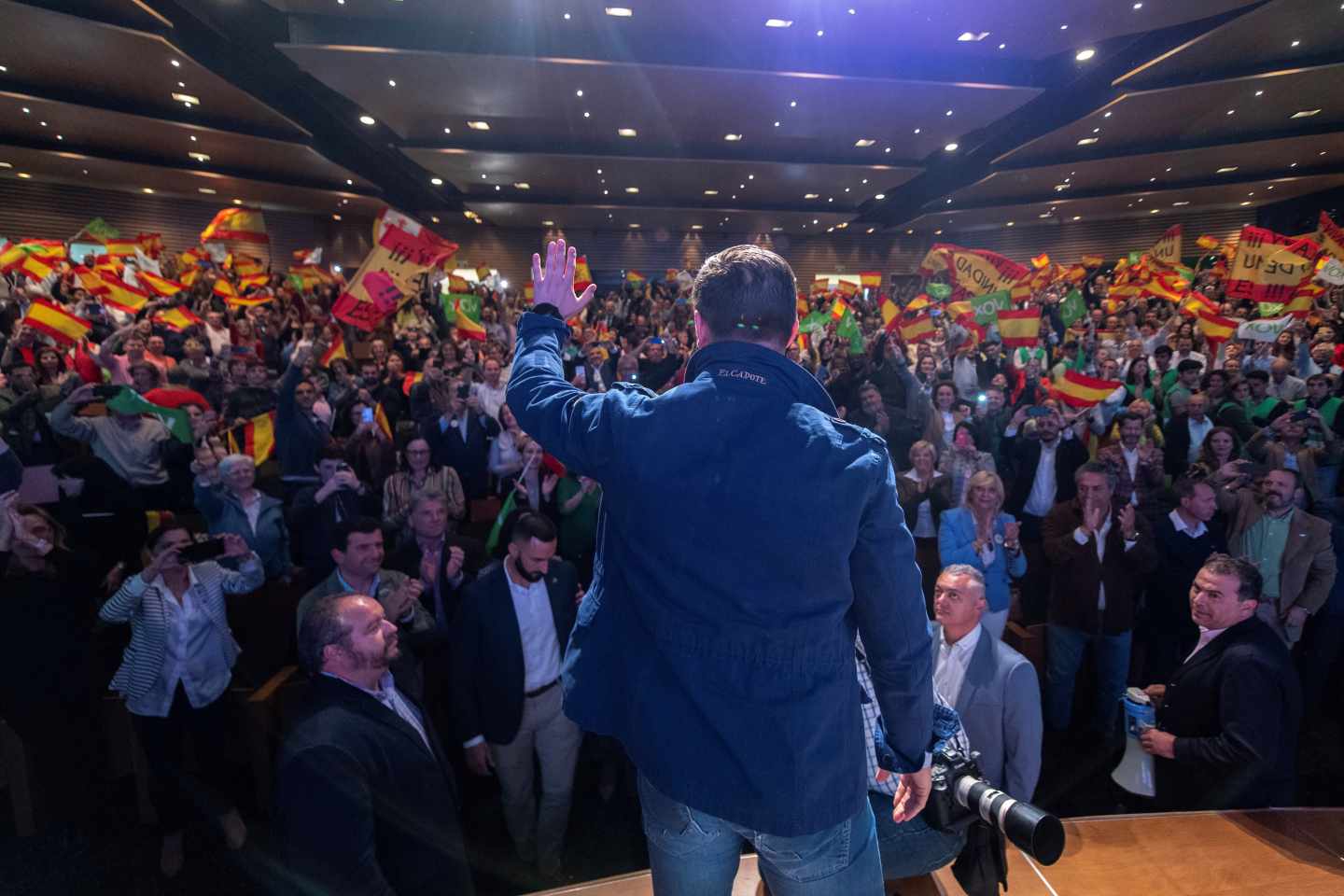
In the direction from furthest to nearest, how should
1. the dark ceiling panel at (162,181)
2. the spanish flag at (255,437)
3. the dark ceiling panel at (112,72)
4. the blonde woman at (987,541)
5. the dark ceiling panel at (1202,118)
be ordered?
the dark ceiling panel at (162,181)
the dark ceiling panel at (1202,118)
the dark ceiling panel at (112,72)
the spanish flag at (255,437)
the blonde woman at (987,541)

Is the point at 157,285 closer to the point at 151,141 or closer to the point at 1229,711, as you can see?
the point at 151,141

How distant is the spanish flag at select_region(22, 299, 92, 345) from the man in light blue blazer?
8.54 meters

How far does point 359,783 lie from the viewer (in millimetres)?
1792

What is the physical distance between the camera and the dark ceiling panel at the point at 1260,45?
964 cm

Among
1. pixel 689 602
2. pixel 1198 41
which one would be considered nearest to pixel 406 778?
pixel 689 602

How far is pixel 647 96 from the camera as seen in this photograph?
12219 mm

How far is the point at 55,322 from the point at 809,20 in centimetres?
945

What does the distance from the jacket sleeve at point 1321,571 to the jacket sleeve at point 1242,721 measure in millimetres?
2364


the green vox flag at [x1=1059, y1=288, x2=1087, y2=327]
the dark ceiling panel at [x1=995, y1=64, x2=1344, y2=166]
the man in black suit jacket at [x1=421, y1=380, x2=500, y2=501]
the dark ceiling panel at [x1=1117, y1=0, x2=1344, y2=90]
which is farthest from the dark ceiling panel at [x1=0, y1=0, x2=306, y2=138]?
the dark ceiling panel at [x1=995, y1=64, x2=1344, y2=166]

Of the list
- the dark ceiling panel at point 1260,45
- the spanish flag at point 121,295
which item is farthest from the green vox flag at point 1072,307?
the spanish flag at point 121,295

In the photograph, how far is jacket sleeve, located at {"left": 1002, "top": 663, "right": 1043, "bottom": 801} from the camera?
7.97 ft

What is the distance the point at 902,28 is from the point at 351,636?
436 inches

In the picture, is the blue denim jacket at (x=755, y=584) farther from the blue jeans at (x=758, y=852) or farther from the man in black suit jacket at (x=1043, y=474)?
the man in black suit jacket at (x=1043, y=474)

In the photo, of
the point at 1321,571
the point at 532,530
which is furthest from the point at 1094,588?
the point at 532,530
